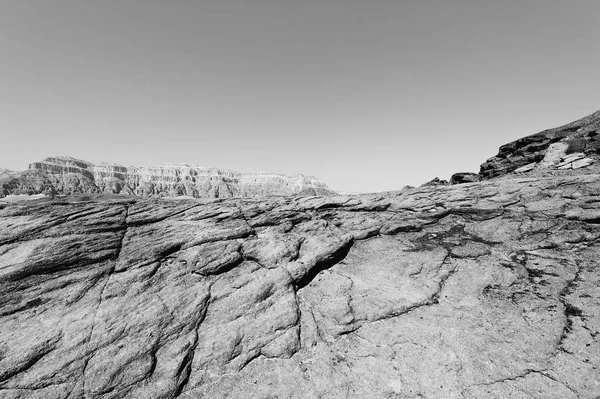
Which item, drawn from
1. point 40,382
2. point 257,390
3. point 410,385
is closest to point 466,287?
point 410,385

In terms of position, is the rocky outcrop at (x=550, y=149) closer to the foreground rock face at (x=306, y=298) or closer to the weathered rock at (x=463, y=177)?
the weathered rock at (x=463, y=177)

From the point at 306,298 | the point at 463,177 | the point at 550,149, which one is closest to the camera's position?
the point at 306,298

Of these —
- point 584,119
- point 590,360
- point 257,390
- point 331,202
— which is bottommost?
point 590,360

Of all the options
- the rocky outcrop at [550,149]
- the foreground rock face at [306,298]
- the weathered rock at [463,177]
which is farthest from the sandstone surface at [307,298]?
the weathered rock at [463,177]

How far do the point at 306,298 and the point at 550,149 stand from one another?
30340 mm

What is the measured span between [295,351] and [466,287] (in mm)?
8769

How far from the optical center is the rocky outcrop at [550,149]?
22078mm

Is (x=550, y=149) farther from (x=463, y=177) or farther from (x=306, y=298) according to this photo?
(x=306, y=298)

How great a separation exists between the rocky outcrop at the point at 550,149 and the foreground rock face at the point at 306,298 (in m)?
11.0

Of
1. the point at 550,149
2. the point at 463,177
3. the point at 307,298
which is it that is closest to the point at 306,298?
the point at 307,298

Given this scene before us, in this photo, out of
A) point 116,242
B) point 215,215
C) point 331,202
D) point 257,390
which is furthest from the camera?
point 331,202

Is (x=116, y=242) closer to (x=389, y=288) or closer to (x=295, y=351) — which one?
(x=295, y=351)

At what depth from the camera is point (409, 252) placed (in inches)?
569

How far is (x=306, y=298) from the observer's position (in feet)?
41.1
